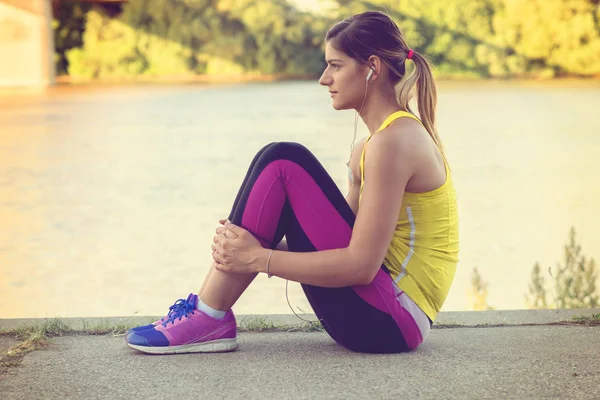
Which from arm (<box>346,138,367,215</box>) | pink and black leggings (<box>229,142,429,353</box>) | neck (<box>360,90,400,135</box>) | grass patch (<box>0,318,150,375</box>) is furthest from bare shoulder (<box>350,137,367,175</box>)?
grass patch (<box>0,318,150,375</box>)

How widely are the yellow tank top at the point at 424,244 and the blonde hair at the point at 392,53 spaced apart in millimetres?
100

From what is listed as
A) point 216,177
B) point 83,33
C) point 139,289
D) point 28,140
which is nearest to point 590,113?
point 216,177

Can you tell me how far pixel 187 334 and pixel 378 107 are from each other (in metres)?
0.76

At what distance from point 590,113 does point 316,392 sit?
15.6 metres

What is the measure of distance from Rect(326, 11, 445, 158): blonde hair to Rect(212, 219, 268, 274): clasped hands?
1.68 feet

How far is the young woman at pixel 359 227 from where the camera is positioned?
2008 mm

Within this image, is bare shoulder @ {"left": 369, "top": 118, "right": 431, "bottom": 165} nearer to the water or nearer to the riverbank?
the riverbank

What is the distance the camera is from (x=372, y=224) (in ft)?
6.51

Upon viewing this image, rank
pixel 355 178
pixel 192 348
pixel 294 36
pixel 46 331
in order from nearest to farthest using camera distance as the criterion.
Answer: pixel 192 348, pixel 355 178, pixel 46 331, pixel 294 36

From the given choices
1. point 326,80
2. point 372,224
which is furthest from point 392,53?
point 372,224

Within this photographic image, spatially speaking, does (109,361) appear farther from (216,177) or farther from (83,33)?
(83,33)

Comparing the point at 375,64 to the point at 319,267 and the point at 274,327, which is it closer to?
the point at 319,267

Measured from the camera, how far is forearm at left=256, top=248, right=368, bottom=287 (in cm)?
200

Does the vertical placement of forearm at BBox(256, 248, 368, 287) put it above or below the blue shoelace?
above
